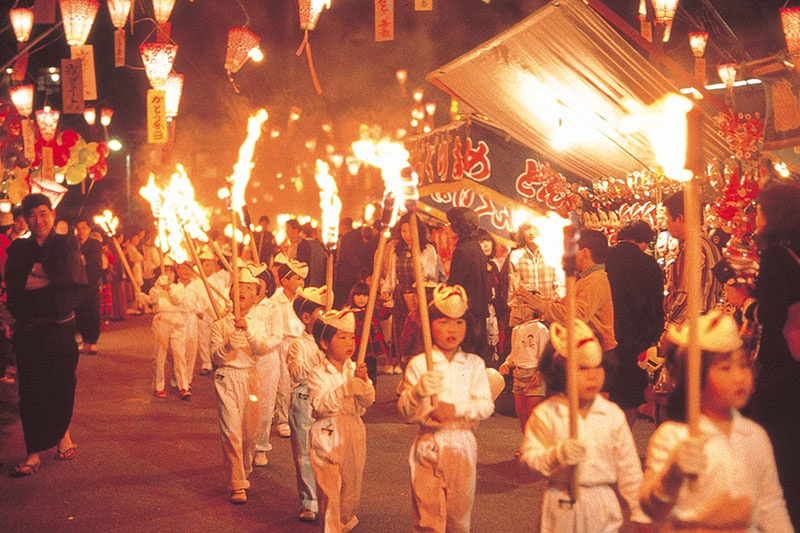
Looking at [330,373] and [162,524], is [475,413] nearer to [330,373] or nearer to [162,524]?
[330,373]

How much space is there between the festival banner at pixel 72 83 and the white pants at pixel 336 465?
13782 mm

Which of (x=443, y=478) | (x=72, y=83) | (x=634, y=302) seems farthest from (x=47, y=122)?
(x=443, y=478)

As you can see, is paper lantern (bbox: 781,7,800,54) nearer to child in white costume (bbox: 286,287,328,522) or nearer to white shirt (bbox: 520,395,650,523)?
child in white costume (bbox: 286,287,328,522)

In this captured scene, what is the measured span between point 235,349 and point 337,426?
5.05 ft

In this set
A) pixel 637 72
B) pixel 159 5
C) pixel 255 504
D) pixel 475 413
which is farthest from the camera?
pixel 159 5

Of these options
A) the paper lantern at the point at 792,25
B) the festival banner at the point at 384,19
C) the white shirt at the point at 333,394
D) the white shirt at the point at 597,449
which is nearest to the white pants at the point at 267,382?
the white shirt at the point at 333,394

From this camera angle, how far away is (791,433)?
370 cm

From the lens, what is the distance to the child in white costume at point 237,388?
6160 mm

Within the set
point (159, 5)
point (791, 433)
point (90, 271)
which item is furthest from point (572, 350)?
point (90, 271)

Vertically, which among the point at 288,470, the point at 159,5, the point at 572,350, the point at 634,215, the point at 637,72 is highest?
the point at 159,5

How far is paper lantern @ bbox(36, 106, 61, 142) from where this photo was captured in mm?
20250

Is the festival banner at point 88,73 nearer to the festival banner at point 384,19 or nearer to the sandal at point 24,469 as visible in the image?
the festival banner at point 384,19

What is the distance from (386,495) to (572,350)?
376cm

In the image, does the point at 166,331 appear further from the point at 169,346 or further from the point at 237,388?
the point at 237,388
